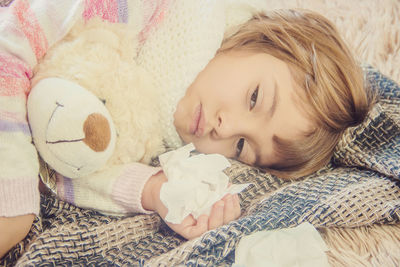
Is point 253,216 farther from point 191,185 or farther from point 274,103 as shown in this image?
point 274,103

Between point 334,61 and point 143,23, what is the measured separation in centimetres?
47

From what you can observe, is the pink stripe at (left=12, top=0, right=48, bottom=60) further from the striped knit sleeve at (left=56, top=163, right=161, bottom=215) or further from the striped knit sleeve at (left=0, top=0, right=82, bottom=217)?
the striped knit sleeve at (left=56, top=163, right=161, bottom=215)

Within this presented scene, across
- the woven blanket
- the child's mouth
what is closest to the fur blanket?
the woven blanket

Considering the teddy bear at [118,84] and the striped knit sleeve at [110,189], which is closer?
the teddy bear at [118,84]

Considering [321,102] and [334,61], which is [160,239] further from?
[334,61]

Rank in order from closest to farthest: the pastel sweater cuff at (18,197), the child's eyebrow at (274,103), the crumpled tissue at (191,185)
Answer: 1. the pastel sweater cuff at (18,197)
2. the crumpled tissue at (191,185)
3. the child's eyebrow at (274,103)

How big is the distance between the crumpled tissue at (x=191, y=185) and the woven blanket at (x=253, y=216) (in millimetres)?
63

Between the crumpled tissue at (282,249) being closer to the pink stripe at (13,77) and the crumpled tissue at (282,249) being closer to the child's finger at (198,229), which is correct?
the child's finger at (198,229)

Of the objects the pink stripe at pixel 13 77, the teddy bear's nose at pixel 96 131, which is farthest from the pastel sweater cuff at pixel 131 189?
the pink stripe at pixel 13 77

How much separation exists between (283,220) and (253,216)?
6cm

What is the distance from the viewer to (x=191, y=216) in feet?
2.32

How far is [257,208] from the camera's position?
0.76m

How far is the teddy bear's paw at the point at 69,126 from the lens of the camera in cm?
57

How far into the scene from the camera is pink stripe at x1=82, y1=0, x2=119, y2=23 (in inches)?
30.2
